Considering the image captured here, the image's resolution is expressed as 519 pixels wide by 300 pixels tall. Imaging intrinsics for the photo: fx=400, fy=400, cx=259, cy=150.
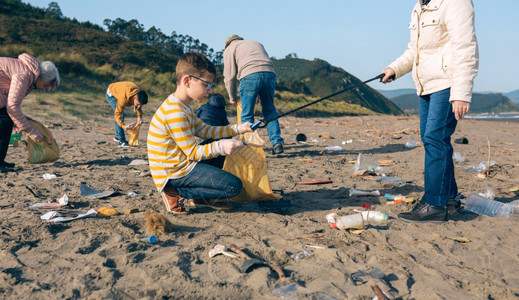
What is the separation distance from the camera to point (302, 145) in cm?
784

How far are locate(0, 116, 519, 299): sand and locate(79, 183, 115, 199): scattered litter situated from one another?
63 millimetres

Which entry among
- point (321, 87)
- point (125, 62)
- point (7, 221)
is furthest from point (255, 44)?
point (321, 87)

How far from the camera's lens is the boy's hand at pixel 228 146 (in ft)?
9.96

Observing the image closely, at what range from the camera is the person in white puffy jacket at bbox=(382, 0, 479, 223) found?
2.97 m

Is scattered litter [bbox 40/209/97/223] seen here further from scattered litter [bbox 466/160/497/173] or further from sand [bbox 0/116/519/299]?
scattered litter [bbox 466/160/497/173]

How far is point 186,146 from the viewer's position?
3.15 m

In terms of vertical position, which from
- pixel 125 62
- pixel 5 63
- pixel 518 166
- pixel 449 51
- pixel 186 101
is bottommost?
pixel 518 166

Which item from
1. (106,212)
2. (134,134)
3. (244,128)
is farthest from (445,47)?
(134,134)

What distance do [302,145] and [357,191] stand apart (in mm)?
3743

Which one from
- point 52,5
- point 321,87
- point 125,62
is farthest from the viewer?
point 321,87

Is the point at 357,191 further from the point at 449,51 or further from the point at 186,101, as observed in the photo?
the point at 186,101

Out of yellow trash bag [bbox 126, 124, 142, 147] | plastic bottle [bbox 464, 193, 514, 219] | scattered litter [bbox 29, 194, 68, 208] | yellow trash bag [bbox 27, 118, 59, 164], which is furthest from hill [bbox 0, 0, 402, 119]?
plastic bottle [bbox 464, 193, 514, 219]

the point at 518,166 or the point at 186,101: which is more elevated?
the point at 186,101

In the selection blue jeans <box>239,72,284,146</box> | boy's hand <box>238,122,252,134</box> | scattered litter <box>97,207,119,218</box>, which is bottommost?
scattered litter <box>97,207,119,218</box>
